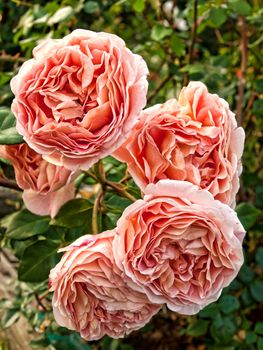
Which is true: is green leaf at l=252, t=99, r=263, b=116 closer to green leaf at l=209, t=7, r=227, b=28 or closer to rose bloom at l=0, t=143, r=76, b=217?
green leaf at l=209, t=7, r=227, b=28

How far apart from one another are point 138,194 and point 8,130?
21 centimetres

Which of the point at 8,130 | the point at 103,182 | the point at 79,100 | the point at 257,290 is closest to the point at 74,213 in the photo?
the point at 103,182

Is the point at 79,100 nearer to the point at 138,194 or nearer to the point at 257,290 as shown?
the point at 138,194

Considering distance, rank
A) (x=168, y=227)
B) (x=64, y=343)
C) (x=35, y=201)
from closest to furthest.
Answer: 1. (x=168, y=227)
2. (x=35, y=201)
3. (x=64, y=343)

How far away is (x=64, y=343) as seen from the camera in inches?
55.6

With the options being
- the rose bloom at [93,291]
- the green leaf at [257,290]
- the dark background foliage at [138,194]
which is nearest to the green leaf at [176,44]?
the dark background foliage at [138,194]

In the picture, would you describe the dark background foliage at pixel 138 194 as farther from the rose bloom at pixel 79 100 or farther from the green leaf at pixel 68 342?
the rose bloom at pixel 79 100

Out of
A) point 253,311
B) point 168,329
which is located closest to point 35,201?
point 168,329

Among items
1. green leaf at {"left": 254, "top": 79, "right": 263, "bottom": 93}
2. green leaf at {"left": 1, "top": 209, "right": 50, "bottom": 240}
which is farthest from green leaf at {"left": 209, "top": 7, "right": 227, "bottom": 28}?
green leaf at {"left": 1, "top": 209, "right": 50, "bottom": 240}

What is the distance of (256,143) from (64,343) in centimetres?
94

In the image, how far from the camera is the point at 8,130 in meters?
0.93

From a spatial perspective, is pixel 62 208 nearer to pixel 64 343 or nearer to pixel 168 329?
pixel 64 343

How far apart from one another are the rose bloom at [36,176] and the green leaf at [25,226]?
198 mm

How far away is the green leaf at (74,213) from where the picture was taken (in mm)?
1036
